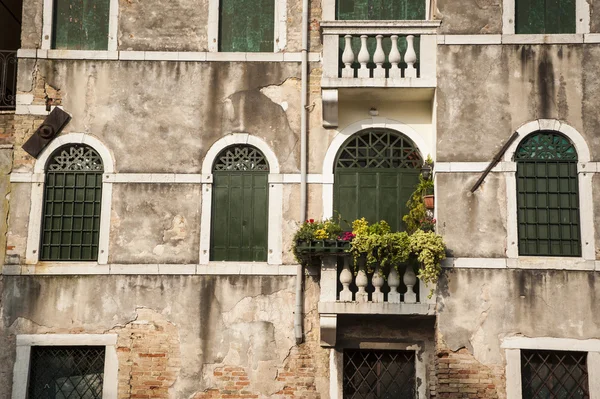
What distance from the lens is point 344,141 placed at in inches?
605

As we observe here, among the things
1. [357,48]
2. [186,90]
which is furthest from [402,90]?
[186,90]

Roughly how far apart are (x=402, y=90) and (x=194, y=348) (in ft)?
18.9

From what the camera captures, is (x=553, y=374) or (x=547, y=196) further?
(x=547, y=196)

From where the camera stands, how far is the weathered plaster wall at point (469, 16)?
587 inches

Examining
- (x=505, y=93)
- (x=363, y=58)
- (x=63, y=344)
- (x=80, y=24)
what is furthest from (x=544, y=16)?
(x=63, y=344)

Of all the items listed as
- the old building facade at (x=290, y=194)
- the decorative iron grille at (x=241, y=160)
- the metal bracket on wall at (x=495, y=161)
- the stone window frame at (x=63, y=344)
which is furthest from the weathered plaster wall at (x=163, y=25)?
the metal bracket on wall at (x=495, y=161)

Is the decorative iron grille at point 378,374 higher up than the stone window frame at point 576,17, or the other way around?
the stone window frame at point 576,17

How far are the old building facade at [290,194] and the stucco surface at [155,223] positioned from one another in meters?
0.04

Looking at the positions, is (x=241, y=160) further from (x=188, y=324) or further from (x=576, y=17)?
(x=576, y=17)

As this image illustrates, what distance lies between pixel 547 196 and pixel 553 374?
2990mm

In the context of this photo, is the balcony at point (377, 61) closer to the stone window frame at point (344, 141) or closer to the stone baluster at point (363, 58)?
the stone baluster at point (363, 58)

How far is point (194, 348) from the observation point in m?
14.6

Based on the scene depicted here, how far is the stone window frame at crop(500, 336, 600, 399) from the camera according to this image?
1380cm

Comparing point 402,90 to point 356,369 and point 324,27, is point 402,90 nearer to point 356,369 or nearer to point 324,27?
point 324,27
